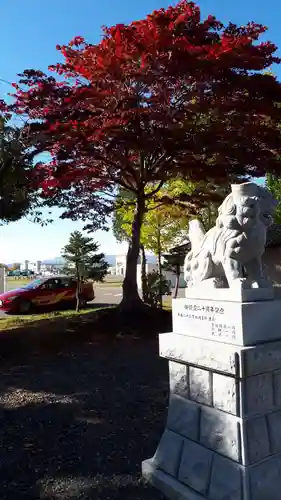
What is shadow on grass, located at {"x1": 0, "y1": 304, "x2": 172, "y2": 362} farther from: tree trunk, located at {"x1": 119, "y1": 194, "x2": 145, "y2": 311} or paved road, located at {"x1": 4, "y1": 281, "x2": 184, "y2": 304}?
paved road, located at {"x1": 4, "y1": 281, "x2": 184, "y2": 304}

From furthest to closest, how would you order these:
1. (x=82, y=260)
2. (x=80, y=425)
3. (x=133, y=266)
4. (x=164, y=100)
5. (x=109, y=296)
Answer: (x=109, y=296)
(x=82, y=260)
(x=133, y=266)
(x=164, y=100)
(x=80, y=425)

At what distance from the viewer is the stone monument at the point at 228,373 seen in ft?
8.54

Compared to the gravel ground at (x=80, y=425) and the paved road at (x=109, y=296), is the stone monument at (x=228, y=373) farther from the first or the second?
the paved road at (x=109, y=296)

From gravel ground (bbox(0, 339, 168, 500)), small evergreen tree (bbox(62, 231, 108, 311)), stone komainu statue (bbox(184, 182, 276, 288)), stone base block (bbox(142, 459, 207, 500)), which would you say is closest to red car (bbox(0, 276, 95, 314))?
small evergreen tree (bbox(62, 231, 108, 311))

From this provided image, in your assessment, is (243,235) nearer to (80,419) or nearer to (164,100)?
(80,419)

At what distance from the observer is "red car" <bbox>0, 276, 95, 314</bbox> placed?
525 inches

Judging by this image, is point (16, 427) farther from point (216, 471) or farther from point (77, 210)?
point (77, 210)

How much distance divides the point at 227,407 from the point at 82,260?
35.3 feet

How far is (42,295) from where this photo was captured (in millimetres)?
13883

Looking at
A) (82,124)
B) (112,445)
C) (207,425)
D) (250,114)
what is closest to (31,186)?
(82,124)

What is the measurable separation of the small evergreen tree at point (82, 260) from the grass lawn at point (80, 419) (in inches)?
211

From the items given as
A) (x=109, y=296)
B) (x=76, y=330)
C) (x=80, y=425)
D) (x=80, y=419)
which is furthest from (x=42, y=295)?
(x=80, y=425)

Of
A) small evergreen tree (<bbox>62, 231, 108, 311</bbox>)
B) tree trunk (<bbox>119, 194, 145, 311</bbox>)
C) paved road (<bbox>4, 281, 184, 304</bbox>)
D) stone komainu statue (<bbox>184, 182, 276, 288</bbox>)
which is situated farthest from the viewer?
paved road (<bbox>4, 281, 184, 304</bbox>)

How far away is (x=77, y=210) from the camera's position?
9914 millimetres
